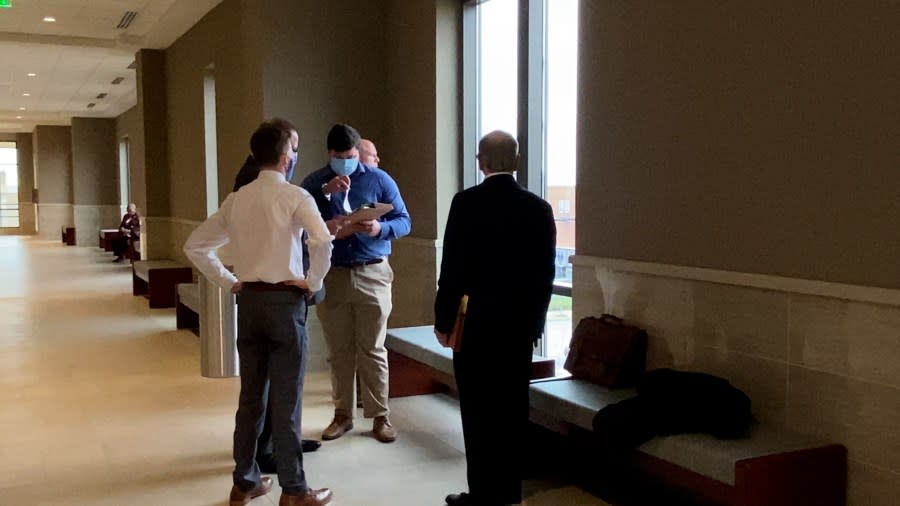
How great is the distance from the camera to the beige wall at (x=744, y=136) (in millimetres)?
2895

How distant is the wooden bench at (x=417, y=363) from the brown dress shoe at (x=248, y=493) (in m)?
1.27

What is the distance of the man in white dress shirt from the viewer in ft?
10.5

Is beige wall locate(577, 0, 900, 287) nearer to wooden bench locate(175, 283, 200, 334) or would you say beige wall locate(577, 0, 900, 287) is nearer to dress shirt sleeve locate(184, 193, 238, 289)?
dress shirt sleeve locate(184, 193, 238, 289)

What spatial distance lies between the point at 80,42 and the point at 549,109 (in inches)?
293

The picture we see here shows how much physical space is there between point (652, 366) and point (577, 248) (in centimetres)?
88

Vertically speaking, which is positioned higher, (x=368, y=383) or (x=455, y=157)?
(x=455, y=157)

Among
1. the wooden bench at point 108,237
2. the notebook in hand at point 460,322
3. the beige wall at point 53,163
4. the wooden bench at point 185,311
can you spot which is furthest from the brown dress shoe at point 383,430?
the beige wall at point 53,163

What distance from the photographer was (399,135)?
21.3 feet

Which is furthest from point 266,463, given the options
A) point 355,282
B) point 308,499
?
point 355,282

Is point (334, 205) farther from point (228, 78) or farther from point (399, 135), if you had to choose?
point (228, 78)

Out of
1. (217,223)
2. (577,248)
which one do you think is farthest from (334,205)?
(577,248)

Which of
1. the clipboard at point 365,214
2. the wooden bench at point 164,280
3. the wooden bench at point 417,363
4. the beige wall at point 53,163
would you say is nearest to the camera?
the clipboard at point 365,214

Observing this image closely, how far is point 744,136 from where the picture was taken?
11.0 feet

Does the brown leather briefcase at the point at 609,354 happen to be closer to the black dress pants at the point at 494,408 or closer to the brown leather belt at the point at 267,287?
the black dress pants at the point at 494,408
